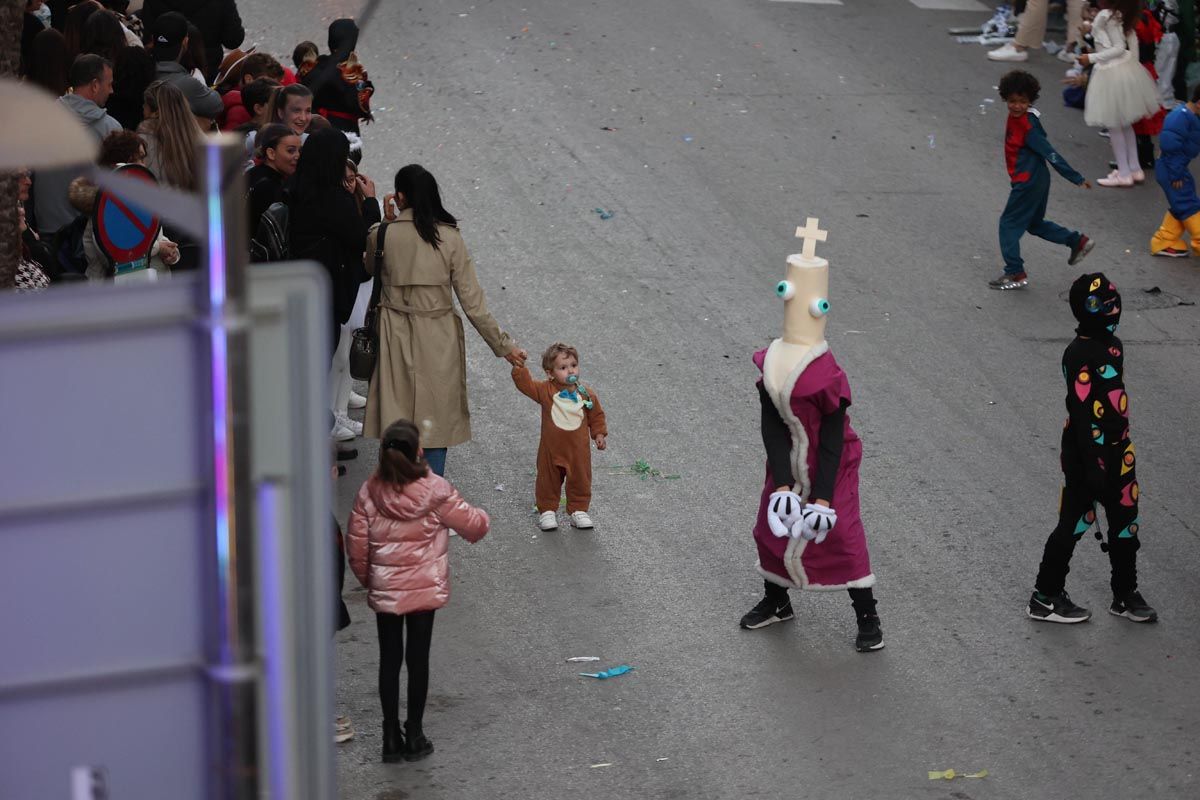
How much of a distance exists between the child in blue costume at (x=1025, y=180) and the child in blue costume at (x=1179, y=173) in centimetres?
101

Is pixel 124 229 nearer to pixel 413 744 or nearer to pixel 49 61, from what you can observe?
pixel 49 61

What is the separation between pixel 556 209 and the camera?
43.7 ft

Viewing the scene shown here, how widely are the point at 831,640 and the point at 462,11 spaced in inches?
478

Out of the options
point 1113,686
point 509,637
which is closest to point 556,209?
point 509,637

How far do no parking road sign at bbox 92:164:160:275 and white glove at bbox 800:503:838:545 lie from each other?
3.32 metres

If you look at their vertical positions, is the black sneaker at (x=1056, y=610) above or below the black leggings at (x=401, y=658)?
below

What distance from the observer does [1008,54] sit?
1730cm

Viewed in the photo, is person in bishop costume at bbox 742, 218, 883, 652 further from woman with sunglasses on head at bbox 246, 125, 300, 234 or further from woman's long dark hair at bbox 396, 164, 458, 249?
woman with sunglasses on head at bbox 246, 125, 300, 234

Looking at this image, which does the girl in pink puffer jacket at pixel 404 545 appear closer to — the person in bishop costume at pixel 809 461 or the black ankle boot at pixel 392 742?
the black ankle boot at pixel 392 742

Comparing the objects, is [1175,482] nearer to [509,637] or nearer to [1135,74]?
[509,637]

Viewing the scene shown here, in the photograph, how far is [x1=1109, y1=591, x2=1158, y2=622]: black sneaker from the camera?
7812 mm

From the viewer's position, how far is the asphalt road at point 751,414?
682 cm

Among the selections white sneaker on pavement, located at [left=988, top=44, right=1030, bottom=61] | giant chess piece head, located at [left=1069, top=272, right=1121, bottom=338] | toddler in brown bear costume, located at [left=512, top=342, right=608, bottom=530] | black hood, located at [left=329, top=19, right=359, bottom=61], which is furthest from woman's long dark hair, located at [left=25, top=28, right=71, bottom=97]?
white sneaker on pavement, located at [left=988, top=44, right=1030, bottom=61]

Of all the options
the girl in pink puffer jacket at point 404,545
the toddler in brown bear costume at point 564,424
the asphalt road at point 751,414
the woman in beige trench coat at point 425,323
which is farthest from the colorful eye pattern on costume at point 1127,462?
the girl in pink puffer jacket at point 404,545
